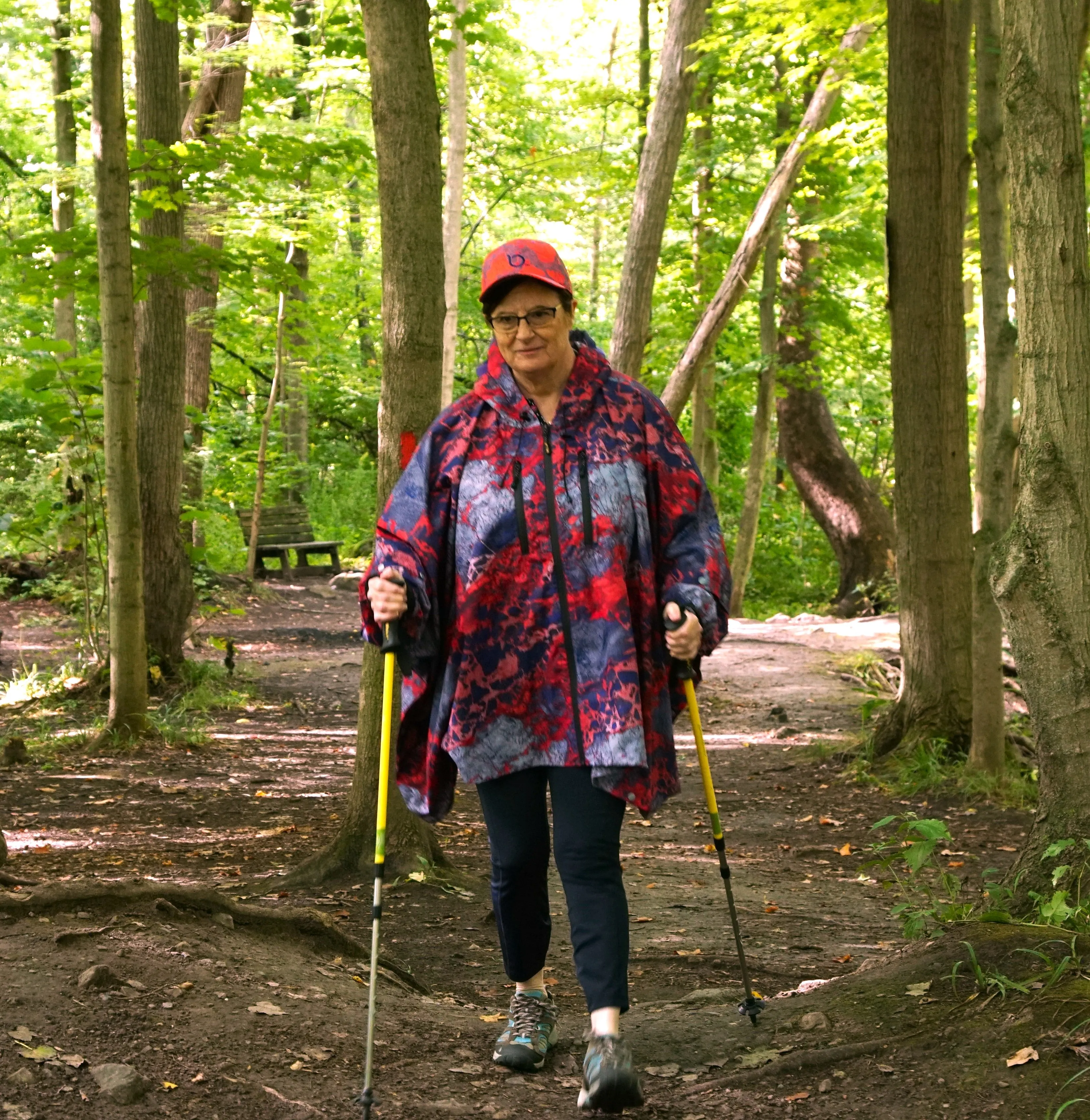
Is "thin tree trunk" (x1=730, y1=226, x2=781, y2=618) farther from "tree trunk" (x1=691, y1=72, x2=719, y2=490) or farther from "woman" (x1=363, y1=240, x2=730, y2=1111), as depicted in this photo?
"woman" (x1=363, y1=240, x2=730, y2=1111)

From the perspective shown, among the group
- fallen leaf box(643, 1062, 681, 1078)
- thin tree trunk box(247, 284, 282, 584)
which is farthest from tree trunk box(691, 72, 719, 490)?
fallen leaf box(643, 1062, 681, 1078)

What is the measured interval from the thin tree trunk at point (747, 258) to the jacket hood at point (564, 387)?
8.01m

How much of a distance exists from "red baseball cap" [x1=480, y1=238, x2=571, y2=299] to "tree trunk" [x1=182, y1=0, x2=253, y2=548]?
9070 millimetres

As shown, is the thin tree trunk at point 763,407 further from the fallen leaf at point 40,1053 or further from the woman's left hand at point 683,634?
the fallen leaf at point 40,1053

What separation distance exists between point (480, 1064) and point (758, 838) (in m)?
4.05

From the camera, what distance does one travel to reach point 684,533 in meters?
3.33

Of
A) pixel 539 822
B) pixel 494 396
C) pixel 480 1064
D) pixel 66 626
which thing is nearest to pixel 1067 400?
pixel 494 396

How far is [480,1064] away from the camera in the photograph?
3352mm

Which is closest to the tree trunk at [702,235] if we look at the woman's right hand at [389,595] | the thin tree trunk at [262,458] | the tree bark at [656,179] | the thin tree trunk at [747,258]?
the thin tree trunk at [747,258]

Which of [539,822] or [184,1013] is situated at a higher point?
[539,822]

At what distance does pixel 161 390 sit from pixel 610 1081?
8.15 m

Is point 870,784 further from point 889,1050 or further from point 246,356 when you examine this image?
point 246,356

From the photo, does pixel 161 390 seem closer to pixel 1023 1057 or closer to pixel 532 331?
pixel 532 331

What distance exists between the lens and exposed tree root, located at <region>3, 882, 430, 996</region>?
379 cm
